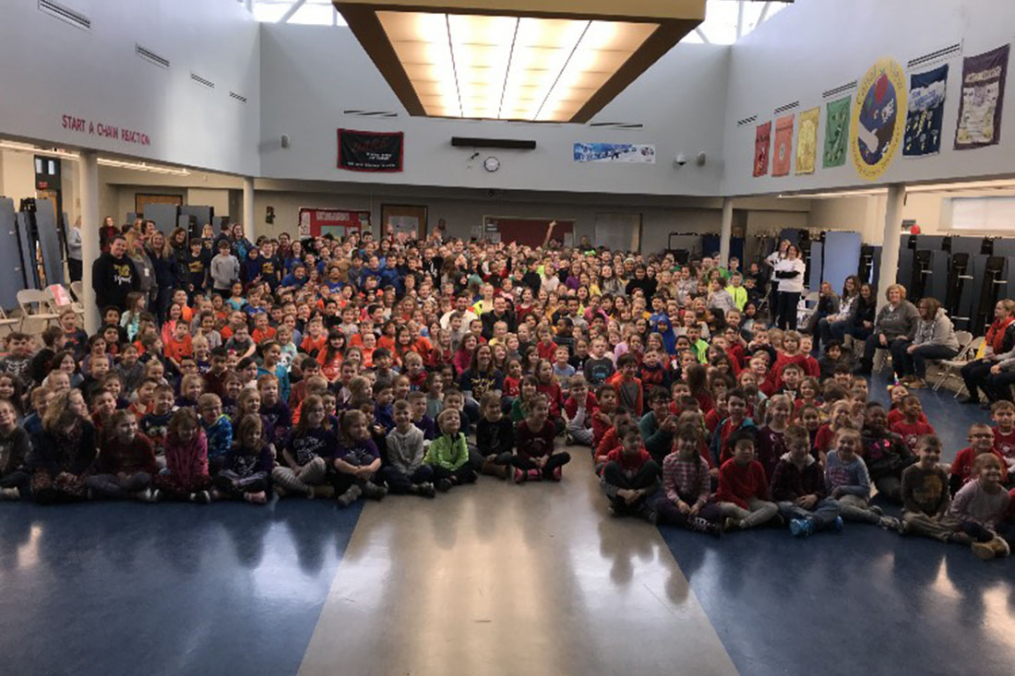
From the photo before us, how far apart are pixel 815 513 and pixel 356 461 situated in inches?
150

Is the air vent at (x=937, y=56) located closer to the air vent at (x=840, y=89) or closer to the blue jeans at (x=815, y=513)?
the air vent at (x=840, y=89)

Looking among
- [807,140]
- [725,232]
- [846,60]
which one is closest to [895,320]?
[807,140]

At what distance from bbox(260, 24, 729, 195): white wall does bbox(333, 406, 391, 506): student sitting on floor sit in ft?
50.4

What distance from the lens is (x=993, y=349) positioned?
35.7 ft

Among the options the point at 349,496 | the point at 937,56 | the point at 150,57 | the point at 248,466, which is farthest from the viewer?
the point at 150,57

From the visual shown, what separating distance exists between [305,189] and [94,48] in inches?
452

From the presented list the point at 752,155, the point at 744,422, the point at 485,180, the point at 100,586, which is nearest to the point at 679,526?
the point at 744,422

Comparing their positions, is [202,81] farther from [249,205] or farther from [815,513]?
[815,513]

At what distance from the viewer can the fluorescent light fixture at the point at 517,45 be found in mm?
5613

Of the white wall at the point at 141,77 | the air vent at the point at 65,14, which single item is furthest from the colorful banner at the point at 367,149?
the air vent at the point at 65,14

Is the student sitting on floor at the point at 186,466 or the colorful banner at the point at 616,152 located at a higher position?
the colorful banner at the point at 616,152

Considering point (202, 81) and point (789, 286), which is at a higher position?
point (202, 81)

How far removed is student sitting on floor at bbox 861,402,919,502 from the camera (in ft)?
23.7

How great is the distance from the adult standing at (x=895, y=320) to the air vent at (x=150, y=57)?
12.5 m
